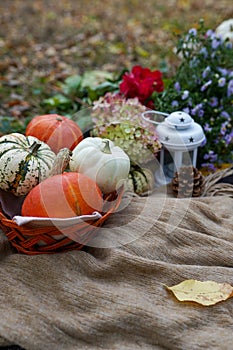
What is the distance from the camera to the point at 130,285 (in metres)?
1.71

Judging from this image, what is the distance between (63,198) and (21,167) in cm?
22

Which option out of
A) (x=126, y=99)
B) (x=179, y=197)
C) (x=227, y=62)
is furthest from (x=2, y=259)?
(x=227, y=62)

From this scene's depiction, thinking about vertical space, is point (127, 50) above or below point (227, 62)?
below

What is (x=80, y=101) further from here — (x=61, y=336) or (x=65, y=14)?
(x=65, y=14)

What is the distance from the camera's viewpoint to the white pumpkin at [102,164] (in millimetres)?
1883

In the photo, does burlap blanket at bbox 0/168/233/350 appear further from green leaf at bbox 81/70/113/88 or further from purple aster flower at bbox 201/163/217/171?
green leaf at bbox 81/70/113/88

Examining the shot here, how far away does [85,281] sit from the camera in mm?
1708

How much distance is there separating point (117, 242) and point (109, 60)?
3203 mm

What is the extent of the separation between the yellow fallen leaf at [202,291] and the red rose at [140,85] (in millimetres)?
1201

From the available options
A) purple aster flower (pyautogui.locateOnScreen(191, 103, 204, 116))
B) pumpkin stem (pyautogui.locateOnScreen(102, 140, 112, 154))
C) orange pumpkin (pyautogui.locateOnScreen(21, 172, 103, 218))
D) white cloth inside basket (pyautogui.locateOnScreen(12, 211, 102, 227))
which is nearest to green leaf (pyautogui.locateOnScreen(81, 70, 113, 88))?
purple aster flower (pyautogui.locateOnScreen(191, 103, 204, 116))

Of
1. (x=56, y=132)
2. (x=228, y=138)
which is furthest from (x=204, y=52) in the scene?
(x=56, y=132)

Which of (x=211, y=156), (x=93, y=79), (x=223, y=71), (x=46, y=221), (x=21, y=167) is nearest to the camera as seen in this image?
(x=46, y=221)

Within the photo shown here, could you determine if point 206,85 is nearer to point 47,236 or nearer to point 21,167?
point 21,167

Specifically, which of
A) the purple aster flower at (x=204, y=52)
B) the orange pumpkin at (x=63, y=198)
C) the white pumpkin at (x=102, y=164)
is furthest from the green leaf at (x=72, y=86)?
the orange pumpkin at (x=63, y=198)
